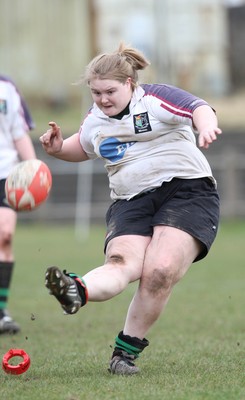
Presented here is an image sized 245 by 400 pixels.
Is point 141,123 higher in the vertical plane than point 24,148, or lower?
higher

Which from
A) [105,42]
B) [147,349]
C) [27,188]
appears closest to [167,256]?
[27,188]

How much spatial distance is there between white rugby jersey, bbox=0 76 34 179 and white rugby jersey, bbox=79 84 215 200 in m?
2.28

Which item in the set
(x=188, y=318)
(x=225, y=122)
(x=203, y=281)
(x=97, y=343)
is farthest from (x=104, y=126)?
(x=225, y=122)

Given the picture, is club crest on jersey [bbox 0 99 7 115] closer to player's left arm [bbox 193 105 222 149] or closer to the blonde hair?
the blonde hair

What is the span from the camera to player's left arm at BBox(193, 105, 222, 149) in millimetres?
4887

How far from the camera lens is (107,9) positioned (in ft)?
106

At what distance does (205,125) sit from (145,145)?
600 millimetres

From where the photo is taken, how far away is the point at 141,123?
17.8 feet

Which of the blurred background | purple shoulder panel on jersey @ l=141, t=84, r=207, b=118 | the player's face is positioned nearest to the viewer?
purple shoulder panel on jersey @ l=141, t=84, r=207, b=118

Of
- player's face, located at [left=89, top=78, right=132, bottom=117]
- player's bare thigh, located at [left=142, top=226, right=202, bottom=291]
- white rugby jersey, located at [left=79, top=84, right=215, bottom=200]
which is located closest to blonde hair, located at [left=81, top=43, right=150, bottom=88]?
player's face, located at [left=89, top=78, right=132, bottom=117]

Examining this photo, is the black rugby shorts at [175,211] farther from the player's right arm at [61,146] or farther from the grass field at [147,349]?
the grass field at [147,349]

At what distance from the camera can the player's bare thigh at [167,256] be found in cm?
525

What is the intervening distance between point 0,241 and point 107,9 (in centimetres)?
2538

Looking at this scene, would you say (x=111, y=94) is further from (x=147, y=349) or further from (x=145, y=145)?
(x=147, y=349)
